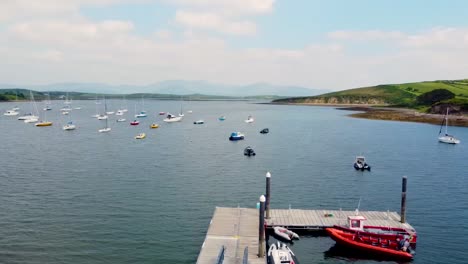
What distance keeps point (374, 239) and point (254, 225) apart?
1290 centimetres

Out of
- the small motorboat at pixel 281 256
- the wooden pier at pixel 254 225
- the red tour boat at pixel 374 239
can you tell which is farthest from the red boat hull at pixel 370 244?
the small motorboat at pixel 281 256

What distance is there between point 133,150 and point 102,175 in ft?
101

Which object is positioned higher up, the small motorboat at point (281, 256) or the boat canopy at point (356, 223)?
the boat canopy at point (356, 223)

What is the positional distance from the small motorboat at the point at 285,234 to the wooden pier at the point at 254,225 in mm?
1453

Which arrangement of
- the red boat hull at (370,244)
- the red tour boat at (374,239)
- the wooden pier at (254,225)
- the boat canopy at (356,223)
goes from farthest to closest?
the boat canopy at (356,223) < the red tour boat at (374,239) < the red boat hull at (370,244) < the wooden pier at (254,225)

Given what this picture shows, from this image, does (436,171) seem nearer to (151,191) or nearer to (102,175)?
(151,191)

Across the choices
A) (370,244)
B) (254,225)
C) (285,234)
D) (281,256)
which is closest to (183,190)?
(254,225)

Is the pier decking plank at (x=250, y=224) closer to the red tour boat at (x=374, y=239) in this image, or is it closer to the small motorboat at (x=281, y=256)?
the small motorboat at (x=281, y=256)

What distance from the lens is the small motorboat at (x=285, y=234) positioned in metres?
44.8

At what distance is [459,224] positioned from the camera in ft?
169

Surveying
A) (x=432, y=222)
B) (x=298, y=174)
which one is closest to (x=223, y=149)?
Answer: (x=298, y=174)

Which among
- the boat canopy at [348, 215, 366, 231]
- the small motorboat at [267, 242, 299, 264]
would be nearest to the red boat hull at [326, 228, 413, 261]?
the boat canopy at [348, 215, 366, 231]

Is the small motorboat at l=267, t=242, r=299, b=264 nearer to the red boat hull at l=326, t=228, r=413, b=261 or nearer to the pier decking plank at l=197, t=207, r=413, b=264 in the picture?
the pier decking plank at l=197, t=207, r=413, b=264

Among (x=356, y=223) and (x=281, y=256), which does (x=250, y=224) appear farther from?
(x=356, y=223)
